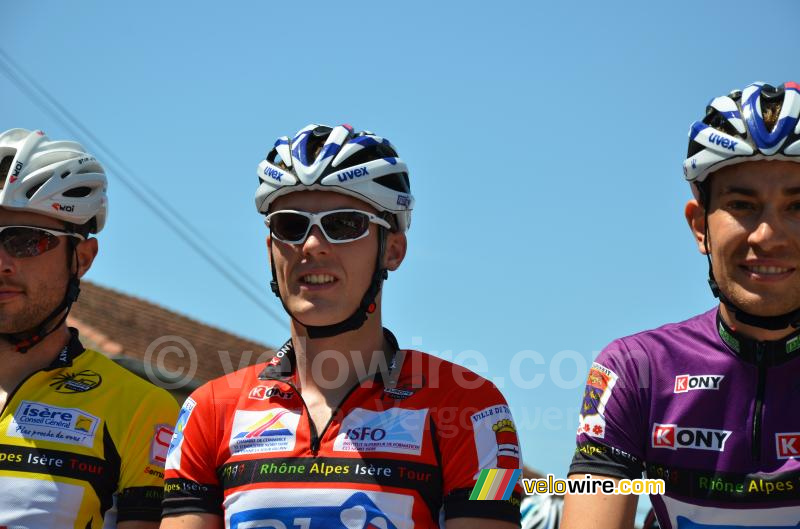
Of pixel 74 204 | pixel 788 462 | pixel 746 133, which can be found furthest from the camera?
pixel 74 204

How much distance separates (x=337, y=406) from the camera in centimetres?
590

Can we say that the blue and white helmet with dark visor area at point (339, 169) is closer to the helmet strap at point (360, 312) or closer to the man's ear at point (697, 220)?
the helmet strap at point (360, 312)

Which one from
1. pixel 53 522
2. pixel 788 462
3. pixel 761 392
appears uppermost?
pixel 761 392

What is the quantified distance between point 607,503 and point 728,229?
1.47 meters

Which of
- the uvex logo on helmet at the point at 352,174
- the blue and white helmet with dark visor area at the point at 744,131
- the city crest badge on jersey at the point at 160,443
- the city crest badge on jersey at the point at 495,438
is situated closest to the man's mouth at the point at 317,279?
the uvex logo on helmet at the point at 352,174

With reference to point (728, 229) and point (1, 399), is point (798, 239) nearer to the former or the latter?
point (728, 229)

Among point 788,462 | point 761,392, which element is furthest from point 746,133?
point 788,462

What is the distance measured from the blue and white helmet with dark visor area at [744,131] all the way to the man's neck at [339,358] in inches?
76.0

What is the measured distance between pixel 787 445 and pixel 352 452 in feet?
6.95

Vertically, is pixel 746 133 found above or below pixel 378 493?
above

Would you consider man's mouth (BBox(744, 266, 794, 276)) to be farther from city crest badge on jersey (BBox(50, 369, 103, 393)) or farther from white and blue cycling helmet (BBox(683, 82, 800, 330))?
city crest badge on jersey (BBox(50, 369, 103, 393))

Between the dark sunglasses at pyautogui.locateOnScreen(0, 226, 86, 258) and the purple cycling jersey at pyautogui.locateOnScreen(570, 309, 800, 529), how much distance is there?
3.55 metres

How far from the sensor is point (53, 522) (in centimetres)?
612

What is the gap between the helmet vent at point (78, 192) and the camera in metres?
7.27
